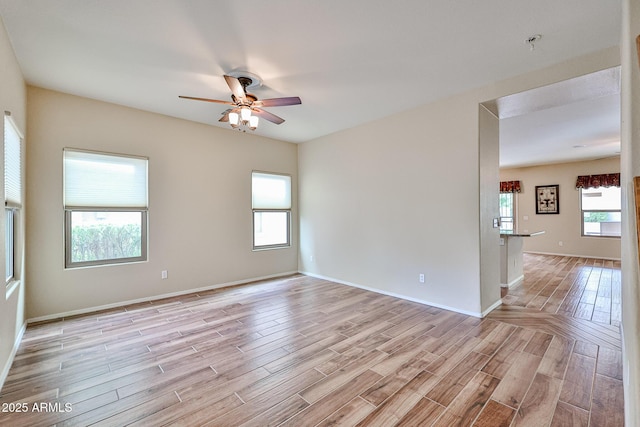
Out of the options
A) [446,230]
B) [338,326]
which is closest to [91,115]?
[338,326]

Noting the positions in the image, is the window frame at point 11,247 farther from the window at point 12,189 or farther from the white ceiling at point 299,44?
the white ceiling at point 299,44

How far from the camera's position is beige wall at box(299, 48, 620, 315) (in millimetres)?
3426

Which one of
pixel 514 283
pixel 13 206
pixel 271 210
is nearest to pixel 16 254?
pixel 13 206

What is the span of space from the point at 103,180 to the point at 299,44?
127 inches

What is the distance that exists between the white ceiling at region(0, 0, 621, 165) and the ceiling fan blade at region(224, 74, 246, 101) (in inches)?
10.6

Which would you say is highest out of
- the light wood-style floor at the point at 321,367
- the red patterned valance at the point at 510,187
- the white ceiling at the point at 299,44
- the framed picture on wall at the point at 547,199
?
the white ceiling at the point at 299,44

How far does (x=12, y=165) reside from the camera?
2705 mm

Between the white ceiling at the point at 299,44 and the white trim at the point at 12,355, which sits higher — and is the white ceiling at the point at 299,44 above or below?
above

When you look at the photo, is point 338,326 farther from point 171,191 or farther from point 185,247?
point 171,191

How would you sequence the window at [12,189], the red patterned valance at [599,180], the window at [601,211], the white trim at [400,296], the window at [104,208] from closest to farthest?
the window at [12,189], the white trim at [400,296], the window at [104,208], the red patterned valance at [599,180], the window at [601,211]

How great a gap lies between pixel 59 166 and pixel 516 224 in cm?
1092

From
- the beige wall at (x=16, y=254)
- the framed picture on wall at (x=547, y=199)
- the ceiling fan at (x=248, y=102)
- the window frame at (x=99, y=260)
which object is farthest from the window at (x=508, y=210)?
the beige wall at (x=16, y=254)

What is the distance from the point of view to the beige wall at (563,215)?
7.24 m

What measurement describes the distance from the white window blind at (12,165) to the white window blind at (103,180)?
56 cm
